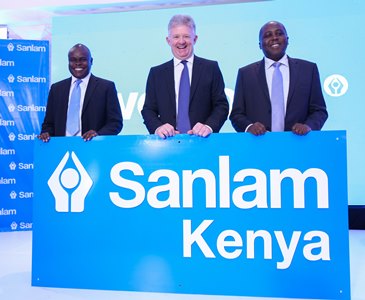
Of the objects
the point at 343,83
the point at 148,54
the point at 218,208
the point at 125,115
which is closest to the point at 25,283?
the point at 218,208

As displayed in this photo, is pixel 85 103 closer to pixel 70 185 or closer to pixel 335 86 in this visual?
pixel 70 185

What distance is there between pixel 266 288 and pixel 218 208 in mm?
470

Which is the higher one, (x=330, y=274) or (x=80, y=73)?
(x=80, y=73)

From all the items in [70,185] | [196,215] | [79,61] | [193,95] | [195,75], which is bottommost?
[196,215]

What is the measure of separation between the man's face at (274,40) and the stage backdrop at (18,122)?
319 cm

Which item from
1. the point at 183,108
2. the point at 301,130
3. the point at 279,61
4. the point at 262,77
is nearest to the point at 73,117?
the point at 183,108

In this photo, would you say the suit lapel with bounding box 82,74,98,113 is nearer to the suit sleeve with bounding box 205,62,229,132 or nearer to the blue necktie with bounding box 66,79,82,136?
the blue necktie with bounding box 66,79,82,136

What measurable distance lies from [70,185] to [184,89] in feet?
2.96

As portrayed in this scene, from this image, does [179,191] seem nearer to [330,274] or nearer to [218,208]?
[218,208]

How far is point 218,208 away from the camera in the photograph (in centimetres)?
229

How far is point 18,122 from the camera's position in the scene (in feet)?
16.0

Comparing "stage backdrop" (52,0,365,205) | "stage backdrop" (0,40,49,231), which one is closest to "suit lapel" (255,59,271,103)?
"stage backdrop" (52,0,365,205)

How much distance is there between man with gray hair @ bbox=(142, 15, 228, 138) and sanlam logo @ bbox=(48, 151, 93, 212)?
0.50 meters

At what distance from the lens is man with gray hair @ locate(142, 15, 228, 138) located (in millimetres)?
2699
